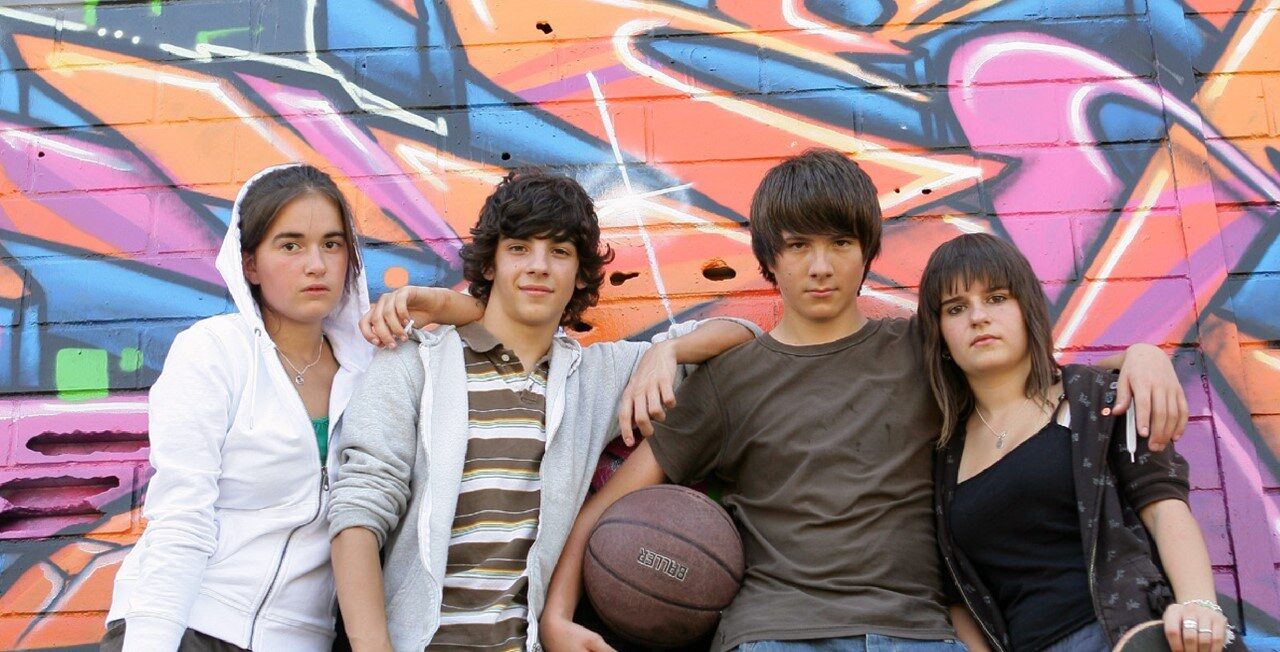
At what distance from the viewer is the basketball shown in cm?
253

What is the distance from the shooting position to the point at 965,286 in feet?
8.99

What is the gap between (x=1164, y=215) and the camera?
10.9 ft

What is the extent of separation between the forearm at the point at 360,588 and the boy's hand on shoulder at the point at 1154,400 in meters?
1.84

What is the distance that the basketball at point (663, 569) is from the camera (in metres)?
2.53

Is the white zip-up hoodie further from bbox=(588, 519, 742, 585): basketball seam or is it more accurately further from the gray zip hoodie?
bbox=(588, 519, 742, 585): basketball seam

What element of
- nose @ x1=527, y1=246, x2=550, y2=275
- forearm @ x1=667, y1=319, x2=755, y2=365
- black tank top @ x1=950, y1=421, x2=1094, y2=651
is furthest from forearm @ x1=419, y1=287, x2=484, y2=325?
black tank top @ x1=950, y1=421, x2=1094, y2=651

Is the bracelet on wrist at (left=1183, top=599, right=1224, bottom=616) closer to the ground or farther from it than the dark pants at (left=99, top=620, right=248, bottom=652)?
farther from it

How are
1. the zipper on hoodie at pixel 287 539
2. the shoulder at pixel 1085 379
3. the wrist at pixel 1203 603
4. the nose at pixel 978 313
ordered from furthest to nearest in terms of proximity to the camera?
the nose at pixel 978 313
the shoulder at pixel 1085 379
the zipper on hoodie at pixel 287 539
the wrist at pixel 1203 603

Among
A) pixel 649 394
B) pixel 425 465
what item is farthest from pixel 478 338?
pixel 649 394

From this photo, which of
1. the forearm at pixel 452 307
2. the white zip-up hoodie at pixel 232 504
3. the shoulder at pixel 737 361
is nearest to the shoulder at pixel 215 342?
the white zip-up hoodie at pixel 232 504

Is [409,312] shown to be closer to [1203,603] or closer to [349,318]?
[349,318]

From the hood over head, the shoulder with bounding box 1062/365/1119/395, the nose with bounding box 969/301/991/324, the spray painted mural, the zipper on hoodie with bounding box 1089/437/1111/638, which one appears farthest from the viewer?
the spray painted mural

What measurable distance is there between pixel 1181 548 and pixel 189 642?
2285 mm

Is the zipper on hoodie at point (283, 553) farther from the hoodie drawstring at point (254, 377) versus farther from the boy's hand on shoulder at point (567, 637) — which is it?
the boy's hand on shoulder at point (567, 637)
